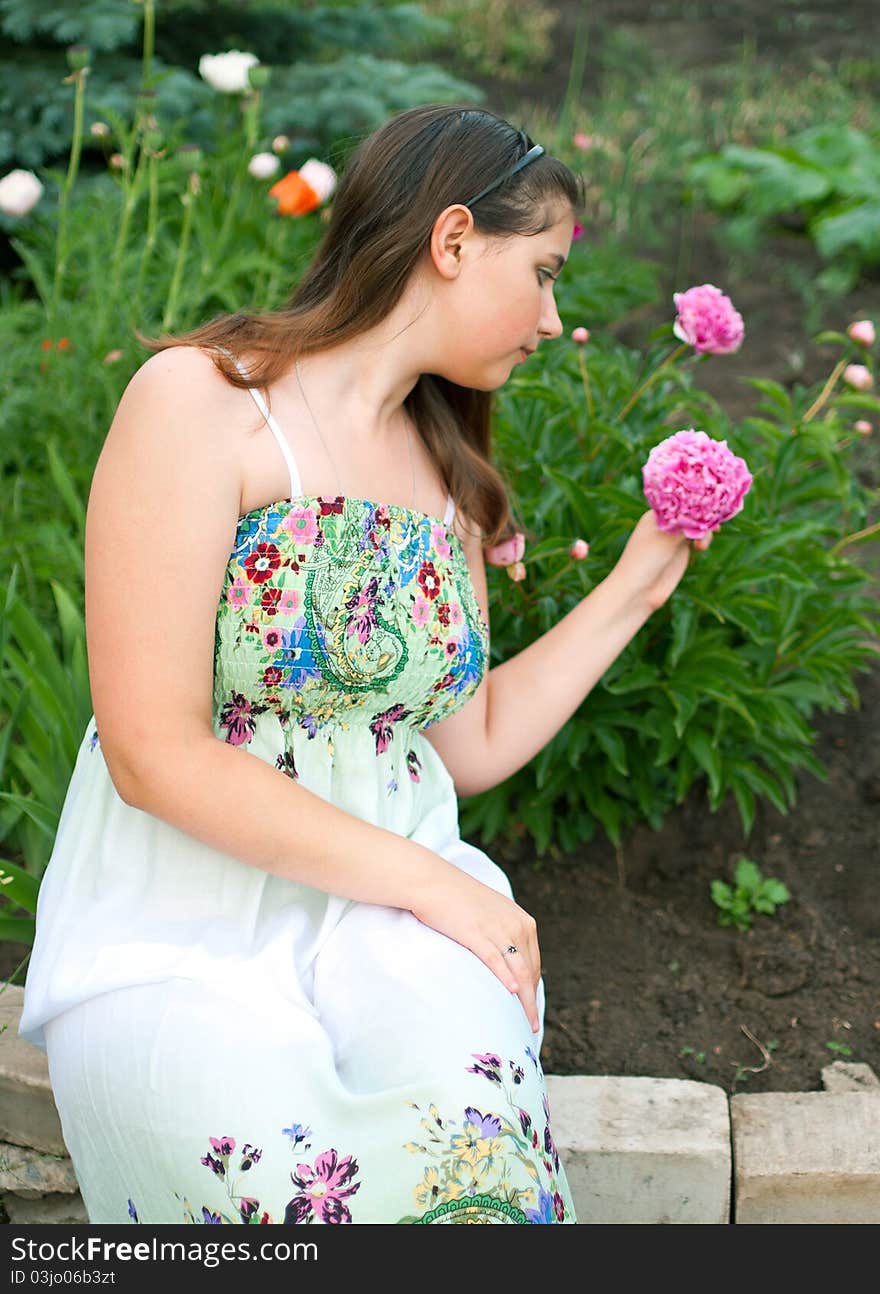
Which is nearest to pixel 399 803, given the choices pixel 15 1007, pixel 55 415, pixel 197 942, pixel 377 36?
pixel 197 942

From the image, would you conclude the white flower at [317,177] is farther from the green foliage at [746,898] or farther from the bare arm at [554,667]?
the green foliage at [746,898]

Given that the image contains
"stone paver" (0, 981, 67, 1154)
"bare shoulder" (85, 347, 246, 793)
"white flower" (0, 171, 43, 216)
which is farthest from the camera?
"white flower" (0, 171, 43, 216)

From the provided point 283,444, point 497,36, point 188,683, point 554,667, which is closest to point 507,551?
point 554,667

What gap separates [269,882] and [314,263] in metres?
0.83

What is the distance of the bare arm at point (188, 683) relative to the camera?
1495 mm

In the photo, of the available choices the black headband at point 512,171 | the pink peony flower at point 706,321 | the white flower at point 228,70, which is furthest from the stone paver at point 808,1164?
the white flower at point 228,70

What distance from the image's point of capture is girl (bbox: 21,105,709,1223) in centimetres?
139

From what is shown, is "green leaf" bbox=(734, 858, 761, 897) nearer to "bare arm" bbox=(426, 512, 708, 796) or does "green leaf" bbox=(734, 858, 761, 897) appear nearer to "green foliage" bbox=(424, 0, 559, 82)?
"bare arm" bbox=(426, 512, 708, 796)

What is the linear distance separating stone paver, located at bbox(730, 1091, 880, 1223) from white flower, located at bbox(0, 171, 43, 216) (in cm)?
237

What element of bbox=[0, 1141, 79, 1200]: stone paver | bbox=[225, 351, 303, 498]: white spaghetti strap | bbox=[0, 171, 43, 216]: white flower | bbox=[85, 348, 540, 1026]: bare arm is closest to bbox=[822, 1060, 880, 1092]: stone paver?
bbox=[85, 348, 540, 1026]: bare arm

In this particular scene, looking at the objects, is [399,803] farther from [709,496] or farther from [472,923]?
[709,496]

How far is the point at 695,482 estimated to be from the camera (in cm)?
182

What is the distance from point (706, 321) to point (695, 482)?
1.42 ft

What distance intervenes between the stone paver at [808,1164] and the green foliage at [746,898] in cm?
54
